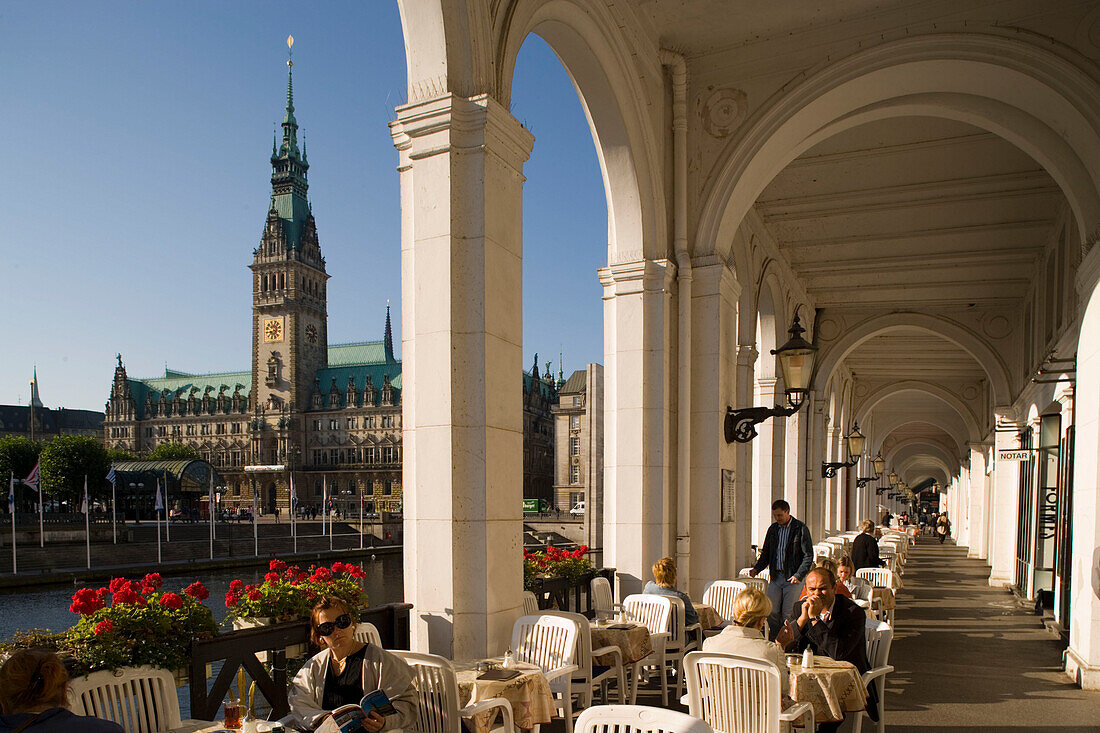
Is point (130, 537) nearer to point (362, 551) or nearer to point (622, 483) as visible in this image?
point (362, 551)

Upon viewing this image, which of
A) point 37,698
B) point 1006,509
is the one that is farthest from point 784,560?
point 1006,509

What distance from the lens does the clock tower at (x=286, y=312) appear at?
9038 centimetres

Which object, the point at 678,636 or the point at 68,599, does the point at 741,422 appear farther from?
the point at 68,599

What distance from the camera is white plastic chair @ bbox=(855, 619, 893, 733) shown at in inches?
185

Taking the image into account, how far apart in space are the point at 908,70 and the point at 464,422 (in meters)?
5.34

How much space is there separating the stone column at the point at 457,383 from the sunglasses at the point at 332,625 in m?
0.98

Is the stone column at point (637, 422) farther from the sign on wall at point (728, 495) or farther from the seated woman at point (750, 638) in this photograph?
the seated woman at point (750, 638)

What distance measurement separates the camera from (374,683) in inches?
135

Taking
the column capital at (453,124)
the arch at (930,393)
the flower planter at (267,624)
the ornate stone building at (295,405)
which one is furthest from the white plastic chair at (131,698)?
the ornate stone building at (295,405)

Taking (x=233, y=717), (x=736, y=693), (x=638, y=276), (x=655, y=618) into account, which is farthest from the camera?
(x=638, y=276)

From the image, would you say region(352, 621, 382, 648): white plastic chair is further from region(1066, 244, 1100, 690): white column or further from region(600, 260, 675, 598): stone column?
region(1066, 244, 1100, 690): white column

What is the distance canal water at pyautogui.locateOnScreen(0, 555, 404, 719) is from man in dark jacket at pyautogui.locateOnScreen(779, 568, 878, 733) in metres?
9.60

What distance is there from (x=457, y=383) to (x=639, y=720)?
7.23 ft

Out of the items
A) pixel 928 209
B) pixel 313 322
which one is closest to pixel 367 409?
pixel 313 322
